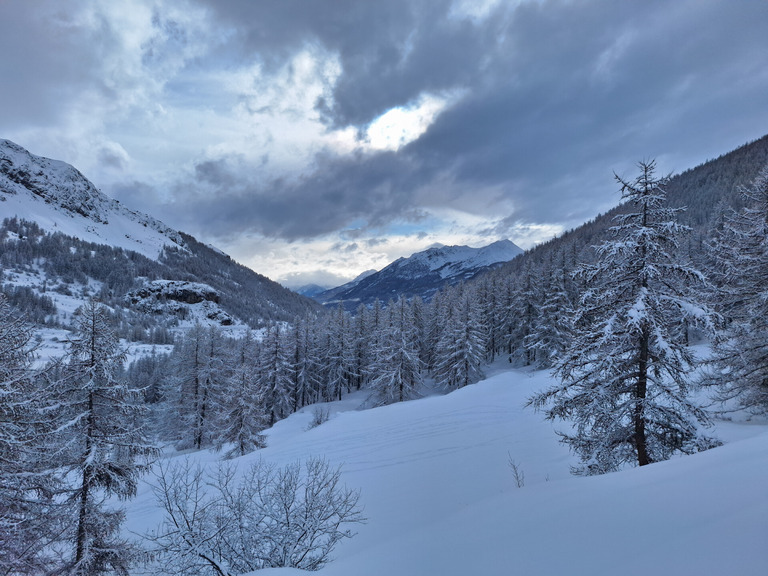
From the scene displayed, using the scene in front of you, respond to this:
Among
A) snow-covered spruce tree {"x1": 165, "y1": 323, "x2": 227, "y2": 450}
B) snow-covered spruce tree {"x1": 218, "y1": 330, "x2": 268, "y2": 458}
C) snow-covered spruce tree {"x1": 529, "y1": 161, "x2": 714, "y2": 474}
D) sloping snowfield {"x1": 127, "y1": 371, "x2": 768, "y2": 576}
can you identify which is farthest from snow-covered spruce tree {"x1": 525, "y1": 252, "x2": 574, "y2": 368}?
snow-covered spruce tree {"x1": 165, "y1": 323, "x2": 227, "y2": 450}

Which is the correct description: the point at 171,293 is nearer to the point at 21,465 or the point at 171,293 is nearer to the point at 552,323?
the point at 552,323

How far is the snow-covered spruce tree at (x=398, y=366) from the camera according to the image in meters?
33.2

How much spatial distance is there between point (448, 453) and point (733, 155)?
178270 mm

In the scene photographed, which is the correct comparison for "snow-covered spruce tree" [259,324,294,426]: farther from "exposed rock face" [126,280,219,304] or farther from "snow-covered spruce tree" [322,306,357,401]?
"exposed rock face" [126,280,219,304]

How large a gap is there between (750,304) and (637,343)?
5.95 meters

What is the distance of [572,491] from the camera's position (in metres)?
5.62

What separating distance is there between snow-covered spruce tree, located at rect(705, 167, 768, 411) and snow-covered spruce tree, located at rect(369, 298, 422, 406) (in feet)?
79.3

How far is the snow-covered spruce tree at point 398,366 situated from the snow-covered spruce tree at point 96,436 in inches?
962

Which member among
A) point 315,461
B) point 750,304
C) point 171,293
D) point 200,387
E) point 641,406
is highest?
point 171,293

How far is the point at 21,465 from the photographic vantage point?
8.38 metres

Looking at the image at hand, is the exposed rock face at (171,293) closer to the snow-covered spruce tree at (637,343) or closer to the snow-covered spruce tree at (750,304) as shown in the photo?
the snow-covered spruce tree at (637,343)

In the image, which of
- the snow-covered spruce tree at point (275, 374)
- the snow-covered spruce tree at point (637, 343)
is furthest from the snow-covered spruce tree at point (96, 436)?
the snow-covered spruce tree at point (275, 374)

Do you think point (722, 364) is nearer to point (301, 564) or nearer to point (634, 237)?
point (634, 237)

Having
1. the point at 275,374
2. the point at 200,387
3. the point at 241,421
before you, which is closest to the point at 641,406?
the point at 241,421
